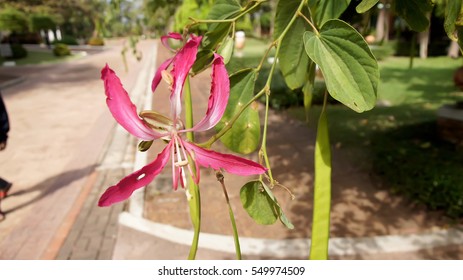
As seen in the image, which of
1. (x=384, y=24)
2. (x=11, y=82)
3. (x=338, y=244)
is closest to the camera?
(x=384, y=24)

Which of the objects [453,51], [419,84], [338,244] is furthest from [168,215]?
[453,51]

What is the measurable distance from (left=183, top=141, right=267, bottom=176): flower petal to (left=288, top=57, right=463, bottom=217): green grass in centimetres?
326

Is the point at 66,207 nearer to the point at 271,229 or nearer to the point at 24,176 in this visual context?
the point at 24,176

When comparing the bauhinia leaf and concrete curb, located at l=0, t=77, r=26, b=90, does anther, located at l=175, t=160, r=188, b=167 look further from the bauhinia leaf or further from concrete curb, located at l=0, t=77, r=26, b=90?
concrete curb, located at l=0, t=77, r=26, b=90

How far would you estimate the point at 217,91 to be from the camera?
44cm

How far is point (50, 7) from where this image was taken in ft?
89.8

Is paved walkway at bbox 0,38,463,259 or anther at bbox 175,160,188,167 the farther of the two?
paved walkway at bbox 0,38,463,259

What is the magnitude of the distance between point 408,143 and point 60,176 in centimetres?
404

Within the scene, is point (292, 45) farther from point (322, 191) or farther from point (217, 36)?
point (322, 191)

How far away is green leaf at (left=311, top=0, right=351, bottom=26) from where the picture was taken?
0.69 metres

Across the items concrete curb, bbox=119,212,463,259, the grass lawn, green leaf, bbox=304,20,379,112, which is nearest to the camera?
green leaf, bbox=304,20,379,112

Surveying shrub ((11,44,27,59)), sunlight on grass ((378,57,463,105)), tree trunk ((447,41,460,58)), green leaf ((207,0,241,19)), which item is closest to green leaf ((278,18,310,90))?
green leaf ((207,0,241,19))

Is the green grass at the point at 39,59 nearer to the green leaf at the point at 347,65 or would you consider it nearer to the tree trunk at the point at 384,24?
the tree trunk at the point at 384,24

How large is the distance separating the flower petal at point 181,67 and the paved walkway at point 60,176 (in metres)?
2.77
